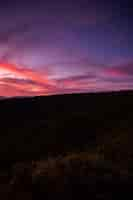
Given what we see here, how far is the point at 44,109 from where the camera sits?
44344mm

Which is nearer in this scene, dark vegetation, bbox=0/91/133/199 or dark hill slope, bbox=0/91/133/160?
dark vegetation, bbox=0/91/133/199

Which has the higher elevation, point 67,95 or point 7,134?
point 67,95

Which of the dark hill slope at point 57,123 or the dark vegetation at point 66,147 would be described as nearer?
the dark vegetation at point 66,147

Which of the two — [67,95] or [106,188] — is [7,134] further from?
[67,95]

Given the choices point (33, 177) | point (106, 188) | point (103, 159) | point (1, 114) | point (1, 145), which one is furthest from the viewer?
point (1, 114)

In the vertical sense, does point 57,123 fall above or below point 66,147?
above

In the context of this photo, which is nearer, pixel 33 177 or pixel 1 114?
pixel 33 177

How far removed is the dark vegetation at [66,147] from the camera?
9430 mm

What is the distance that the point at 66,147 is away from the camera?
2314cm

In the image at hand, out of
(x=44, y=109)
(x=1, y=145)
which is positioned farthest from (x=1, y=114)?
(x=1, y=145)

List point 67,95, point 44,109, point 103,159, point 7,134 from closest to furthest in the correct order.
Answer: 1. point 103,159
2. point 7,134
3. point 44,109
4. point 67,95

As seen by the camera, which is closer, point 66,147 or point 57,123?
point 66,147

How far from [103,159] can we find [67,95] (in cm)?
4282

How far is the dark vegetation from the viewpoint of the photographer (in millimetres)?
9430
